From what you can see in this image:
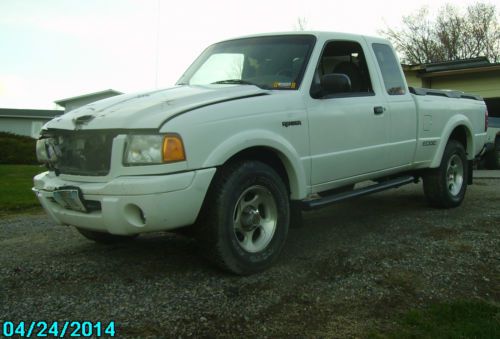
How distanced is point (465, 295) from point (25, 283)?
333 centimetres

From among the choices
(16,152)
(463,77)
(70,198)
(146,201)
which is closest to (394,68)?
(146,201)

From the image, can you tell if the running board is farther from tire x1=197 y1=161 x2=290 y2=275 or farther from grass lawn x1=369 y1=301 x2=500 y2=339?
grass lawn x1=369 y1=301 x2=500 y2=339

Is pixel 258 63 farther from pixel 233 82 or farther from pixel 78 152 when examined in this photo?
pixel 78 152

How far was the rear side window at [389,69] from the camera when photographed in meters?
5.68

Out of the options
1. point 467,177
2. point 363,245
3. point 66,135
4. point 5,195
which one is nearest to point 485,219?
point 467,177

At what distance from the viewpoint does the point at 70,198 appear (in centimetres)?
374

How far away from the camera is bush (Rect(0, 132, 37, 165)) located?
20470mm

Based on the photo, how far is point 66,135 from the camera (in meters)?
3.93

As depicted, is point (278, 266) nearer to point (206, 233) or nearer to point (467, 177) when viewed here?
point (206, 233)

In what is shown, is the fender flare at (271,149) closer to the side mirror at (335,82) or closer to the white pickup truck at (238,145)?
the white pickup truck at (238,145)

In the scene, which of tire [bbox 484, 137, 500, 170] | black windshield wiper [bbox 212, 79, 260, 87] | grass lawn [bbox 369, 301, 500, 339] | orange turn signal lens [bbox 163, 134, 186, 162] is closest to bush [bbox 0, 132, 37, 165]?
tire [bbox 484, 137, 500, 170]

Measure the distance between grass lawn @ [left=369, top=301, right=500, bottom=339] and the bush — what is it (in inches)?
789

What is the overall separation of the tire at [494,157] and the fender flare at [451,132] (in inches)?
299

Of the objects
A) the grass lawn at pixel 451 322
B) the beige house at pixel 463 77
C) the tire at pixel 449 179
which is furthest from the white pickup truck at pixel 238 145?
the beige house at pixel 463 77
